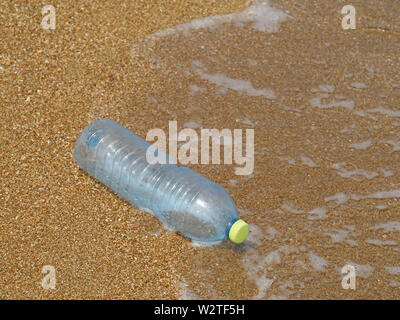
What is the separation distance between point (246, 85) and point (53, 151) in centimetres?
171

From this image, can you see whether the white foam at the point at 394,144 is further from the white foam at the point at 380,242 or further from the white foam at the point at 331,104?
the white foam at the point at 380,242

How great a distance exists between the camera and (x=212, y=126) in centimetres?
456

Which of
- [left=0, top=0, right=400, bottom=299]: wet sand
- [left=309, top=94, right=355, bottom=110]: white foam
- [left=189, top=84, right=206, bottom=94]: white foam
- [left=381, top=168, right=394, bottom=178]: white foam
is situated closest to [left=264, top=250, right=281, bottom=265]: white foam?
[left=0, top=0, right=400, bottom=299]: wet sand

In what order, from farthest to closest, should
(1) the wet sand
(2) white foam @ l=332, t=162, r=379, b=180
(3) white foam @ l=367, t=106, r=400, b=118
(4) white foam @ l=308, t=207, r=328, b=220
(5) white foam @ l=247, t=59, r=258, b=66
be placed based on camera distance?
(5) white foam @ l=247, t=59, r=258, b=66 < (3) white foam @ l=367, t=106, r=400, b=118 < (2) white foam @ l=332, t=162, r=379, b=180 < (4) white foam @ l=308, t=207, r=328, b=220 < (1) the wet sand

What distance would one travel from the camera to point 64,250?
358 cm

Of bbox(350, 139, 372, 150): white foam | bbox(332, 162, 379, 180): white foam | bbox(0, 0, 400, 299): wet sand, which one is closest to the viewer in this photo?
bbox(0, 0, 400, 299): wet sand

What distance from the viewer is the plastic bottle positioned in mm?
3588

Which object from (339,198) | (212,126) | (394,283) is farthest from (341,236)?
(212,126)

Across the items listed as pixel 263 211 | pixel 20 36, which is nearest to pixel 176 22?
pixel 20 36

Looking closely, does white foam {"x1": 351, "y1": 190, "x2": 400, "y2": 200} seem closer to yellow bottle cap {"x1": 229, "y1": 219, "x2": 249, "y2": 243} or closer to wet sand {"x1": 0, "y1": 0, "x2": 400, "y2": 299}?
wet sand {"x1": 0, "y1": 0, "x2": 400, "y2": 299}

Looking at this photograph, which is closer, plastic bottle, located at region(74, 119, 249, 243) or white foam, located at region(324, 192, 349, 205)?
plastic bottle, located at region(74, 119, 249, 243)

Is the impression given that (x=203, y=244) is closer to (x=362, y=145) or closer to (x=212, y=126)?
(x=212, y=126)

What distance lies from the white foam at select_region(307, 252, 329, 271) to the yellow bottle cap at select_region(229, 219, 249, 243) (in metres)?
0.48

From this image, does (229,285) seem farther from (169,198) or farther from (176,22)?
(176,22)
